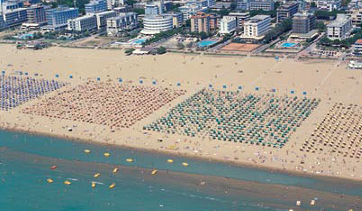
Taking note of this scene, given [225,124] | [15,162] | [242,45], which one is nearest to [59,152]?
[15,162]

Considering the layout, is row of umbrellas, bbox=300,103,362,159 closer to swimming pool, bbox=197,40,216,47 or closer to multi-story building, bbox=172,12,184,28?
swimming pool, bbox=197,40,216,47

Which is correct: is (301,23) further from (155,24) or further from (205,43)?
(155,24)

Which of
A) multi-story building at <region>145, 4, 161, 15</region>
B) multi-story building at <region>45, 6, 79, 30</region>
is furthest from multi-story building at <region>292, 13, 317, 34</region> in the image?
multi-story building at <region>45, 6, 79, 30</region>

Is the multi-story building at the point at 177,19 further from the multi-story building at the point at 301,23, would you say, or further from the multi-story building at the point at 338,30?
the multi-story building at the point at 338,30

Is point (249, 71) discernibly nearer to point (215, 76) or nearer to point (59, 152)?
point (215, 76)

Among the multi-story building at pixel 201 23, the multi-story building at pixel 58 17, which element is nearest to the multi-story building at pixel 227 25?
the multi-story building at pixel 201 23

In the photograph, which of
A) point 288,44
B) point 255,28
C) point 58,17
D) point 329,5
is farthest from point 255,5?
point 58,17

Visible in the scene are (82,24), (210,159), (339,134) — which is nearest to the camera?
(210,159)
